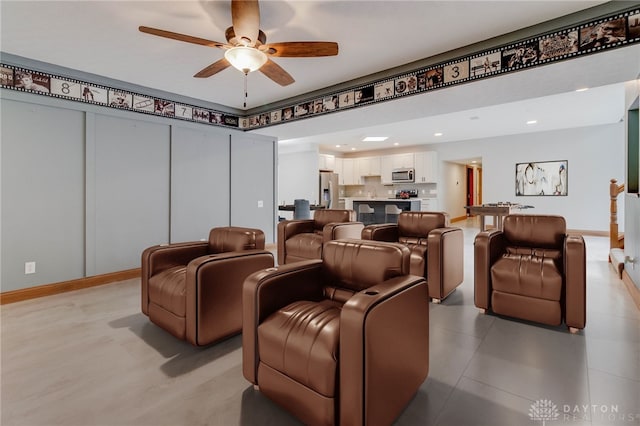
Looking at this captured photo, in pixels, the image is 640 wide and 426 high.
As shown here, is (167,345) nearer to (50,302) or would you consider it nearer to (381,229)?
(50,302)

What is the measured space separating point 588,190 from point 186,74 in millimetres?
9229

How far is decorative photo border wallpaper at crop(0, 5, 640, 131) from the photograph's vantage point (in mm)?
2607

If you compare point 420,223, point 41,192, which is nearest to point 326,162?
point 420,223

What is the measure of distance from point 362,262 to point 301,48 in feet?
5.65

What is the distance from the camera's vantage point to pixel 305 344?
4.62 feet

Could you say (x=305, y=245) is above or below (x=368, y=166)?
below

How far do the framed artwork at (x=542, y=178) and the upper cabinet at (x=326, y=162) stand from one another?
18.3 ft

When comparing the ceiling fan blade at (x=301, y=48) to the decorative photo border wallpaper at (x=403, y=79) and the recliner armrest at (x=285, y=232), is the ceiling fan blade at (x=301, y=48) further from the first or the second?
the recliner armrest at (x=285, y=232)

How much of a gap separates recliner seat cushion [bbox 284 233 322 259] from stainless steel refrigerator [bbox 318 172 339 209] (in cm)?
570

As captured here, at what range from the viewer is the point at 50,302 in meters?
3.31

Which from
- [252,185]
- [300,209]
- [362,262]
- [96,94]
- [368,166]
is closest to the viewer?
[362,262]

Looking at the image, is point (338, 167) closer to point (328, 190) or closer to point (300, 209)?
point (328, 190)

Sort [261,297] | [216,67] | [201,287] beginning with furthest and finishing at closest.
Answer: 1. [216,67]
2. [201,287]
3. [261,297]

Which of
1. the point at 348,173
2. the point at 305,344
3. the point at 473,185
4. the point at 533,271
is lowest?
the point at 305,344
